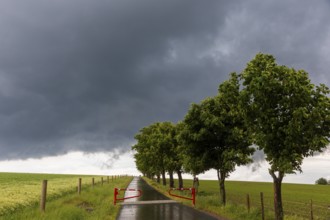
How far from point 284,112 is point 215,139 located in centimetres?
1076

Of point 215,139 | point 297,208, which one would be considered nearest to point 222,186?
point 215,139

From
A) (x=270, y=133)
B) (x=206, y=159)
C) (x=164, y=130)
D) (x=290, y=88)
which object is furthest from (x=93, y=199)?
(x=164, y=130)

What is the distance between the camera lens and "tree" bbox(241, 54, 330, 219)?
13.9 m

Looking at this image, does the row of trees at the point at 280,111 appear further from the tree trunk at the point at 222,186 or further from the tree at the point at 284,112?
the tree trunk at the point at 222,186

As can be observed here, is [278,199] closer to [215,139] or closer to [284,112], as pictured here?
[284,112]

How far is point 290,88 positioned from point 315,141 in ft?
8.20

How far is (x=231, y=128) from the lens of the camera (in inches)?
970

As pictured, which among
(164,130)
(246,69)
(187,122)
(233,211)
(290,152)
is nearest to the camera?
(290,152)

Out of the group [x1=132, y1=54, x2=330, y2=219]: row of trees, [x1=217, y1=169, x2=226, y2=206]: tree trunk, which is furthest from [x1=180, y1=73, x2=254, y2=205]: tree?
[x1=132, y1=54, x2=330, y2=219]: row of trees

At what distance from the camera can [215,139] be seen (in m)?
25.3

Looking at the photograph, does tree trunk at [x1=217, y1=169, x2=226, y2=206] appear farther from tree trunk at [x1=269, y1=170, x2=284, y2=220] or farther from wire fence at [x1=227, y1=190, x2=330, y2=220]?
tree trunk at [x1=269, y1=170, x2=284, y2=220]

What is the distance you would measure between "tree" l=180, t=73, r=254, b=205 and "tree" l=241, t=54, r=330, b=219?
7.60m

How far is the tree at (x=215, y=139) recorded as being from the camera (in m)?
23.7

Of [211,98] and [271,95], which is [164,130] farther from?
[271,95]
